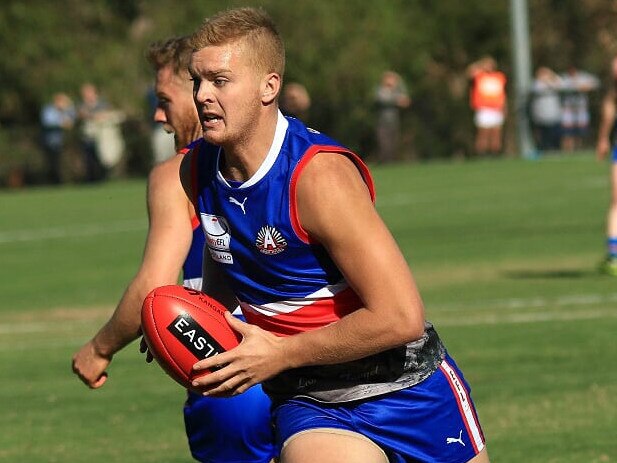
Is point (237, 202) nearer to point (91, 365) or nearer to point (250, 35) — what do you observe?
point (250, 35)

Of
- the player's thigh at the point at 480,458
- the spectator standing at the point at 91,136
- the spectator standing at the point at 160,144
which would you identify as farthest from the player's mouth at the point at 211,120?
the spectator standing at the point at 91,136

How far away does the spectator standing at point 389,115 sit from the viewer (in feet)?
139

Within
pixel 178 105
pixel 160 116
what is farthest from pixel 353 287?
pixel 160 116

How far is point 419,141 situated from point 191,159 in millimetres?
38158

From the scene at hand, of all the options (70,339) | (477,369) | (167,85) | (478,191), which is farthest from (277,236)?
(478,191)

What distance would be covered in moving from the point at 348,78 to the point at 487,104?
855 cm

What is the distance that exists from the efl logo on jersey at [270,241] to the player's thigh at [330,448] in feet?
1.96

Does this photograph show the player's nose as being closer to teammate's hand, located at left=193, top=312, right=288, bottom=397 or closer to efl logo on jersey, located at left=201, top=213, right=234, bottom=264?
efl logo on jersey, located at left=201, top=213, right=234, bottom=264

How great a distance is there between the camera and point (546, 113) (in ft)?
141

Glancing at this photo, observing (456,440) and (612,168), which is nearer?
(456,440)

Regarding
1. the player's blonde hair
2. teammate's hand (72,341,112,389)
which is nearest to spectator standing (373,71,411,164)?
teammate's hand (72,341,112,389)

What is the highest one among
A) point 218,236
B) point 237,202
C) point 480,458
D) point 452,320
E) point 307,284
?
point 237,202

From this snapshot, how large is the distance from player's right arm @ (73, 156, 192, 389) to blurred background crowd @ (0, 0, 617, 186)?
92.6 ft

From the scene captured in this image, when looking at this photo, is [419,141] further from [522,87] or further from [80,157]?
[80,157]
